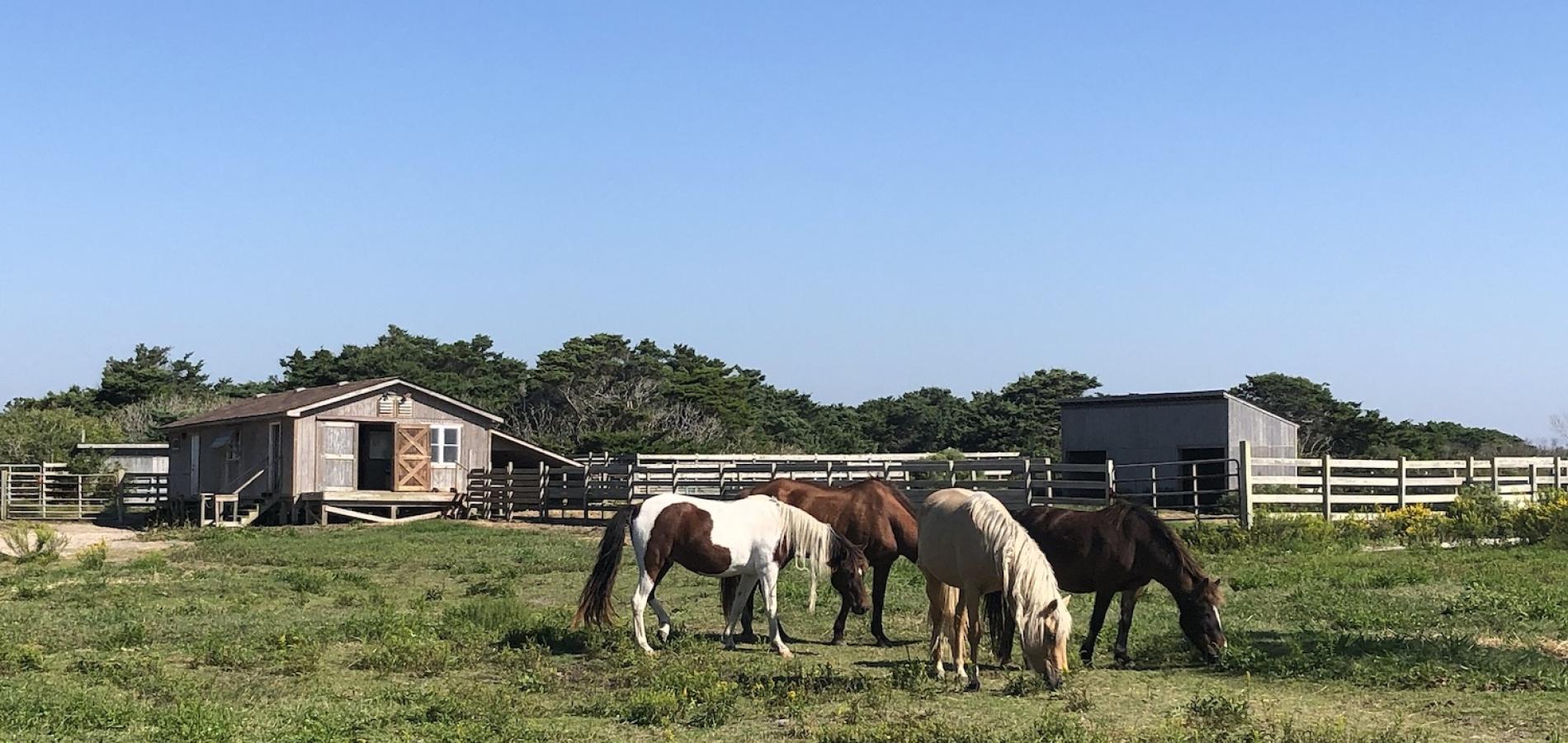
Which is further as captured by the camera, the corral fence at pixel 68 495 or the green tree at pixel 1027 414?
the green tree at pixel 1027 414

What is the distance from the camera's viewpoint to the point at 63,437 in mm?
46750

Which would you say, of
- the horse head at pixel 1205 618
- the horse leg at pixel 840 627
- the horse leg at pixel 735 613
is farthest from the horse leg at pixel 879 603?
the horse head at pixel 1205 618

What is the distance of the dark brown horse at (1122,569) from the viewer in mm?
10594

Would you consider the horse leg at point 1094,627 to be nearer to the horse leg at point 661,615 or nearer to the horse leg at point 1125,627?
the horse leg at point 1125,627

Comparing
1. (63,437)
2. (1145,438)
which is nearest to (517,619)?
(1145,438)

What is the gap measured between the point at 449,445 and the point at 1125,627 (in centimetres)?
2659

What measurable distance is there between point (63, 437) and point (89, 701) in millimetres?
42207

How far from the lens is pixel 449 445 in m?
35.2

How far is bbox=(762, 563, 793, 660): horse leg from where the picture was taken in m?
11.4

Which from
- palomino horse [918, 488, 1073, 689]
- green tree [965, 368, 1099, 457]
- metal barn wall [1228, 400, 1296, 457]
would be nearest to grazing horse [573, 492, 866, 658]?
palomino horse [918, 488, 1073, 689]

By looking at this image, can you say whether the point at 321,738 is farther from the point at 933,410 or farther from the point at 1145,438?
the point at 933,410

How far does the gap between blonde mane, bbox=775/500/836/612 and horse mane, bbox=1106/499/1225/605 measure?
2405mm

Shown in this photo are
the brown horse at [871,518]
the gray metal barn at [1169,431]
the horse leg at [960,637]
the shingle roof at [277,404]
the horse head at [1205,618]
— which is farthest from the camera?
the gray metal barn at [1169,431]

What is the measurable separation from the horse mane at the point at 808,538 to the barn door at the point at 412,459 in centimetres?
2390
